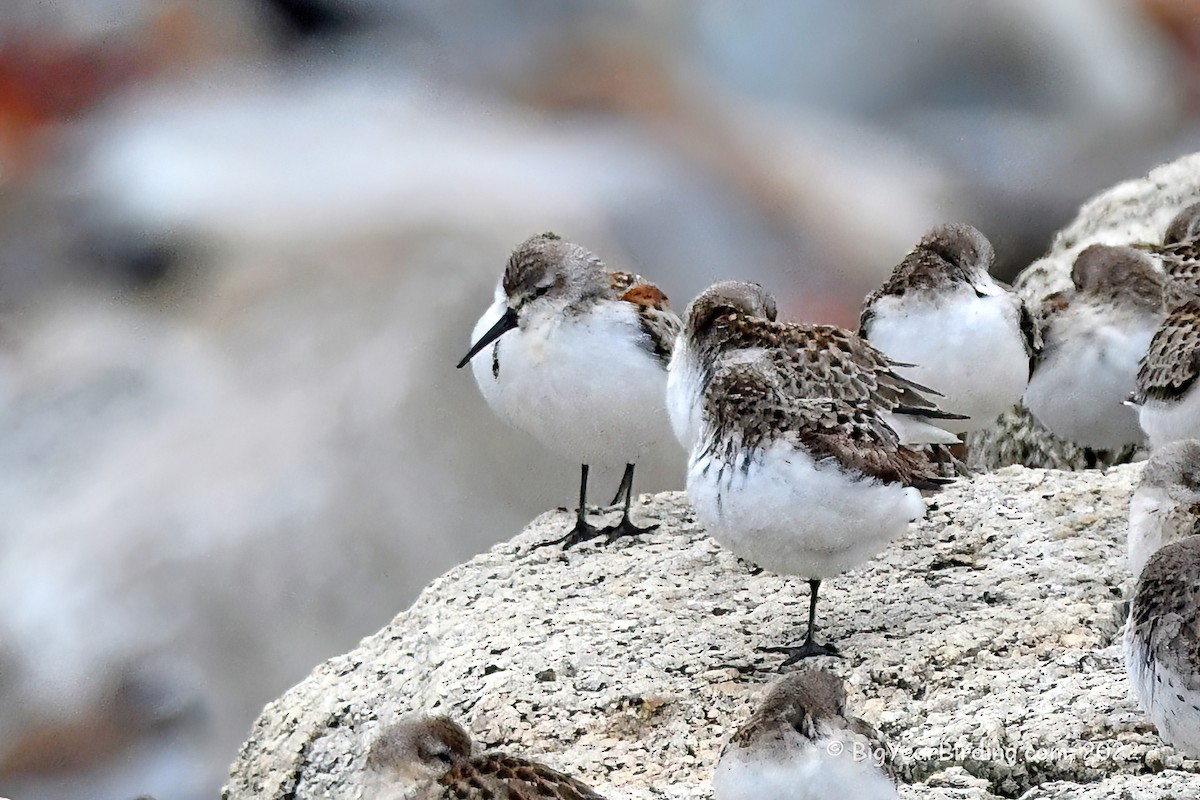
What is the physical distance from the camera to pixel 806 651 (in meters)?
4.75

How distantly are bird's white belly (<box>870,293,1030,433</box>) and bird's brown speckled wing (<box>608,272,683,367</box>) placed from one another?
0.80m

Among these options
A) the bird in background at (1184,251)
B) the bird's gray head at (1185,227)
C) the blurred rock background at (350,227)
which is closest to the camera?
the bird in background at (1184,251)

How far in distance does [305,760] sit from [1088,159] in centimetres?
614

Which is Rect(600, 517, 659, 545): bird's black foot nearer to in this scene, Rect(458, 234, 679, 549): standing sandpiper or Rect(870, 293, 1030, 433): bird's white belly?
Rect(458, 234, 679, 549): standing sandpiper

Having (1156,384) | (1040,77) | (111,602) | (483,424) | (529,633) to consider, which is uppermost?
(1040,77)

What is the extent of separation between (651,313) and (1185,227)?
2.64m

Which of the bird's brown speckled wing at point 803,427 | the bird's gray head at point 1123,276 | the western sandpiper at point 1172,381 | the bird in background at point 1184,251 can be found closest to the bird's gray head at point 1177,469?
the bird's brown speckled wing at point 803,427

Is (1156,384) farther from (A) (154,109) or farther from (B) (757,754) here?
(A) (154,109)

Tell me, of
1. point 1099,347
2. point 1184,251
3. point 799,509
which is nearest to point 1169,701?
point 799,509

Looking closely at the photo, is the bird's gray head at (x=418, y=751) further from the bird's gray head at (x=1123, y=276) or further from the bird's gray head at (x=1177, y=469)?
the bird's gray head at (x=1123, y=276)

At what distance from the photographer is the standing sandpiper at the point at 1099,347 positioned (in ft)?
20.4

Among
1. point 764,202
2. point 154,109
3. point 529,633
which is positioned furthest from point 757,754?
point 154,109

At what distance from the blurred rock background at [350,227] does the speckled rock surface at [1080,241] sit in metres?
0.46

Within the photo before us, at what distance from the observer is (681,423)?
5336 millimetres
